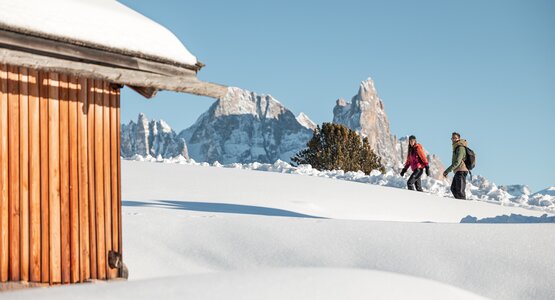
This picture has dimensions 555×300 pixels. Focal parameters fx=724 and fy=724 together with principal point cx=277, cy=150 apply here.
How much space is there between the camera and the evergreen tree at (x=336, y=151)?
40.1 meters

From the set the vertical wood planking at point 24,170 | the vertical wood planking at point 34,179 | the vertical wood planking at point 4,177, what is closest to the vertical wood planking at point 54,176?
the vertical wood planking at point 34,179

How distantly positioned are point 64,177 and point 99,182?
1.51 ft

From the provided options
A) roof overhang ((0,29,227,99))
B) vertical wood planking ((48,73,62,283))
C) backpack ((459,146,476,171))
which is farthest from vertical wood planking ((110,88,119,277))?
backpack ((459,146,476,171))

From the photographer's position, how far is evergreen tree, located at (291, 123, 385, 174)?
40125 millimetres

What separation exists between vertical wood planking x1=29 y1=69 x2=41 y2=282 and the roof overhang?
46 centimetres

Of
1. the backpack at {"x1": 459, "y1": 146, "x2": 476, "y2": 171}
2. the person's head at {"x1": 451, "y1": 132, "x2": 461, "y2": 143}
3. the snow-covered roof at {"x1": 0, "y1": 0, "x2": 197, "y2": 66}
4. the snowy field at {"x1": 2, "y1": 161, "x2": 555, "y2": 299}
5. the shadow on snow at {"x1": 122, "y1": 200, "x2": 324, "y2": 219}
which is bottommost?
the snowy field at {"x1": 2, "y1": 161, "x2": 555, "y2": 299}

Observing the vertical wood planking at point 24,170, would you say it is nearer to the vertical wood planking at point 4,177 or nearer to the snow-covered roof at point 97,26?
the vertical wood planking at point 4,177

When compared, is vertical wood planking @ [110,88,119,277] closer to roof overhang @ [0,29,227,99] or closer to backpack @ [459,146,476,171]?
roof overhang @ [0,29,227,99]

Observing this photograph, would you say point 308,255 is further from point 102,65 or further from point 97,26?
point 97,26

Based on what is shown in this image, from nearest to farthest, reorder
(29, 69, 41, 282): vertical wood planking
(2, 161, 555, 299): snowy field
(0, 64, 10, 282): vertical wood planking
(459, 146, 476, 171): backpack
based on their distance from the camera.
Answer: (2, 161, 555, 299): snowy field < (0, 64, 10, 282): vertical wood planking < (29, 69, 41, 282): vertical wood planking < (459, 146, 476, 171): backpack

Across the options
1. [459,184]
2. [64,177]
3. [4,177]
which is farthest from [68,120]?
[459,184]

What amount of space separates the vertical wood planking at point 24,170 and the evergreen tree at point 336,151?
33.2 metres

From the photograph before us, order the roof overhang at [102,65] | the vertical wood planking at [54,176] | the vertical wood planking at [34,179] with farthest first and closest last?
the vertical wood planking at [54,176] → the vertical wood planking at [34,179] → the roof overhang at [102,65]

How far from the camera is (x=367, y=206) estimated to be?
15.3m
